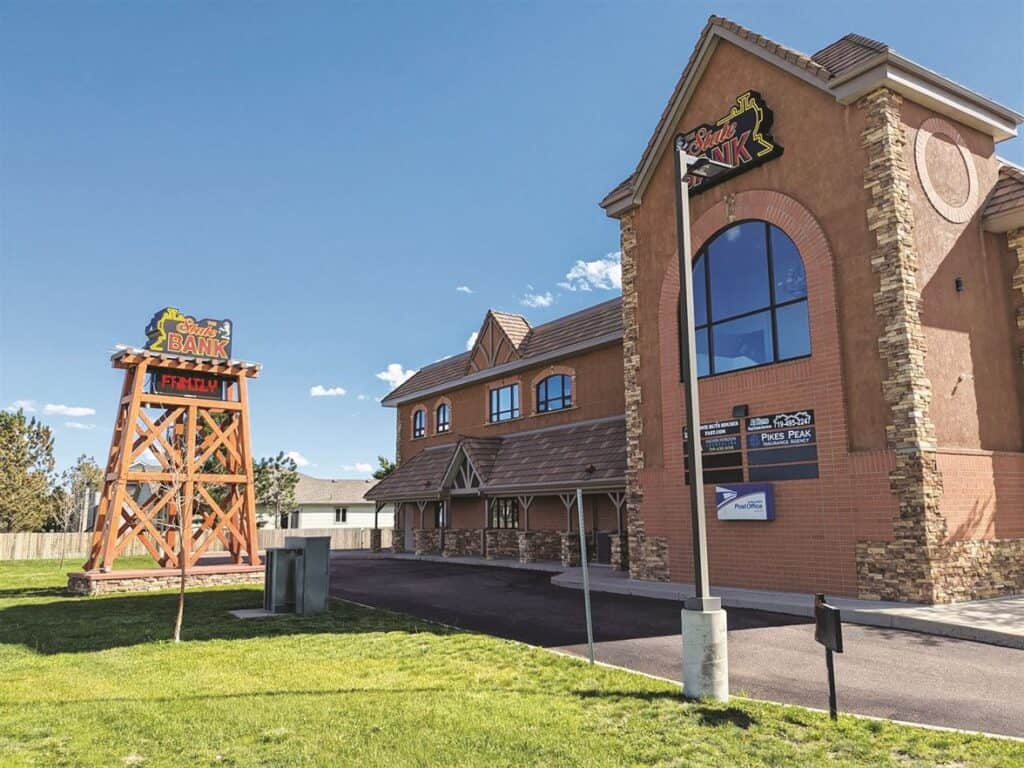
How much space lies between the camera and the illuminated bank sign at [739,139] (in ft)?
57.0

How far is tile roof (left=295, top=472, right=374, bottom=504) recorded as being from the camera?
56.5 metres

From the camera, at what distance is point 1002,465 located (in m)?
15.4

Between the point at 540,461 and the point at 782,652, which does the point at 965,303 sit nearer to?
the point at 782,652

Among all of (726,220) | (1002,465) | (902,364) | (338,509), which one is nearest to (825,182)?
(726,220)

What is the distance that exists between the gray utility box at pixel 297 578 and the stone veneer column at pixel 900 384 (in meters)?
10.7

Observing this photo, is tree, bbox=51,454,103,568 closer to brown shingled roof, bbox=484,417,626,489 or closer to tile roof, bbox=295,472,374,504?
tile roof, bbox=295,472,374,504

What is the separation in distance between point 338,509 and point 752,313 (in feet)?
151

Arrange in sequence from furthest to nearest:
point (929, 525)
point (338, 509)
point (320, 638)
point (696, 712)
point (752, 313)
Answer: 1. point (338, 509)
2. point (752, 313)
3. point (929, 525)
4. point (320, 638)
5. point (696, 712)

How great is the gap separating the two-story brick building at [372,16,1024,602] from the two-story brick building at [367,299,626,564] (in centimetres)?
539

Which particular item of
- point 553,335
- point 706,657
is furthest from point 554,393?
point 706,657

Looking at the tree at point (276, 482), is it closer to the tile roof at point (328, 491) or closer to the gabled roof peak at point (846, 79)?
the tile roof at point (328, 491)

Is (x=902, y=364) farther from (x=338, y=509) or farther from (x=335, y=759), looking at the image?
(x=338, y=509)

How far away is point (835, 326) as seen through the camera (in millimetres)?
15375

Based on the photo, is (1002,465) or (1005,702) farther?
(1002,465)
